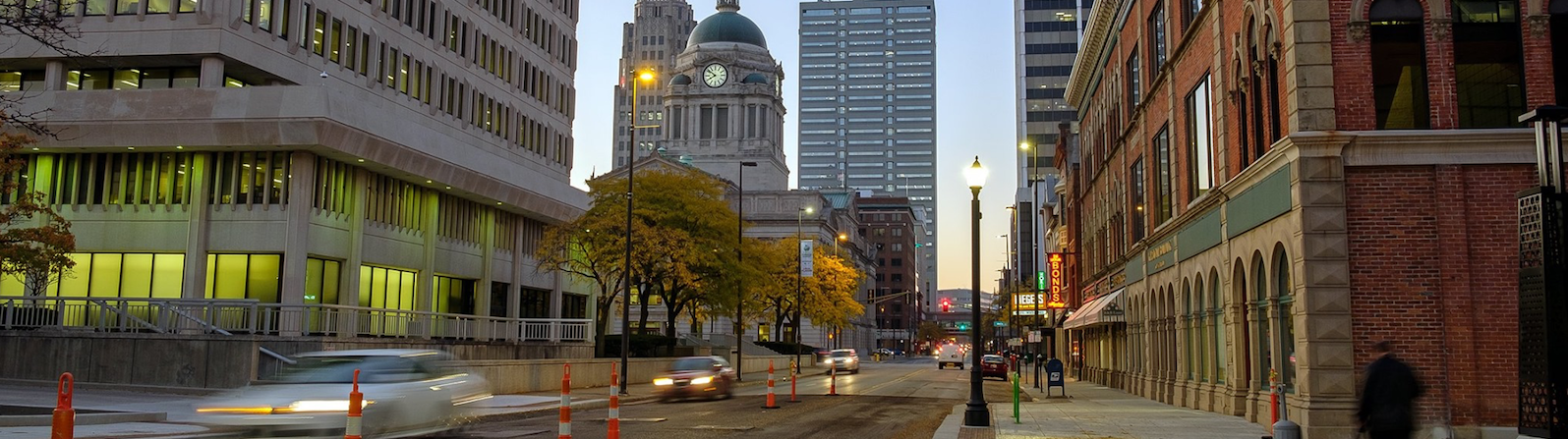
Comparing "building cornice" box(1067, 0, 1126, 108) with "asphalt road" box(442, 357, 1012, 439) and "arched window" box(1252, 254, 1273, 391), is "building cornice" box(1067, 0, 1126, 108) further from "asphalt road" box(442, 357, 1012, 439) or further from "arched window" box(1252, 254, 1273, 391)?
"arched window" box(1252, 254, 1273, 391)

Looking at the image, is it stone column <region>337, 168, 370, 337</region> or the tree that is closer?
the tree

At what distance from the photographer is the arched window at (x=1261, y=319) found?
22469 mm

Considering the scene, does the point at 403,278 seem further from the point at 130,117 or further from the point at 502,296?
the point at 130,117

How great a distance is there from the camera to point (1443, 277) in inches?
726

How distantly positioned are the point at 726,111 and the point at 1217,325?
116 m

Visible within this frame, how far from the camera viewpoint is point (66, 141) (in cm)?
3772

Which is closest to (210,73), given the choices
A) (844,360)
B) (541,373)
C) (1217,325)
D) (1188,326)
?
(541,373)

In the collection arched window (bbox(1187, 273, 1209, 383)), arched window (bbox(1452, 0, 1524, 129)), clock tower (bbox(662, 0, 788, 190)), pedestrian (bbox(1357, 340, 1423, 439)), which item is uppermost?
clock tower (bbox(662, 0, 788, 190))

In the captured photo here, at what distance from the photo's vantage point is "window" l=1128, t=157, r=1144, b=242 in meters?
37.0

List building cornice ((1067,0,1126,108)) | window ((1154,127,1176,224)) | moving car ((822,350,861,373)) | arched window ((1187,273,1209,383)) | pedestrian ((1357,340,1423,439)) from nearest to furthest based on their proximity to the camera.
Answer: pedestrian ((1357,340,1423,439))
arched window ((1187,273,1209,383))
window ((1154,127,1176,224))
building cornice ((1067,0,1126,108))
moving car ((822,350,861,373))

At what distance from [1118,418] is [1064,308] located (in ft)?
137

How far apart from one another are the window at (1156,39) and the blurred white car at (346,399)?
77.8 ft

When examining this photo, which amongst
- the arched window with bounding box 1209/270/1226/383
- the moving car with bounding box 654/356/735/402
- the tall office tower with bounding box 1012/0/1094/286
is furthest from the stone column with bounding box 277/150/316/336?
the tall office tower with bounding box 1012/0/1094/286

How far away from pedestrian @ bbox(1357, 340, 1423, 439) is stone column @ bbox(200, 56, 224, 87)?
3671cm
